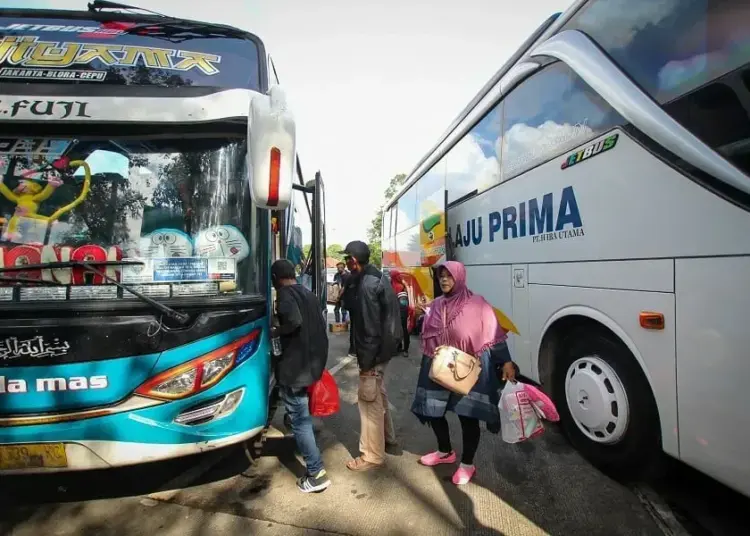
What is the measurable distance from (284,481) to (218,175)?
7.34 feet

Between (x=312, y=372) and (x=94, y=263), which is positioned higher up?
(x=94, y=263)

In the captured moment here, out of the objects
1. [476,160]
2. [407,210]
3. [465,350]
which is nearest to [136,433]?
[465,350]

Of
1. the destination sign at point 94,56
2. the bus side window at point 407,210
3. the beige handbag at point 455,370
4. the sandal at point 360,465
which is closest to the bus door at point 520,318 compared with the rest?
the beige handbag at point 455,370

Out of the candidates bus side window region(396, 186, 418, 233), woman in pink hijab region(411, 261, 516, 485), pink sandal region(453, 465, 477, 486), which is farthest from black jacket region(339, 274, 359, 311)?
bus side window region(396, 186, 418, 233)

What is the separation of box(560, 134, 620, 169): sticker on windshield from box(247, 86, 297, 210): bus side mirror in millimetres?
2249

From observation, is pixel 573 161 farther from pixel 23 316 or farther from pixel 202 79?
pixel 23 316

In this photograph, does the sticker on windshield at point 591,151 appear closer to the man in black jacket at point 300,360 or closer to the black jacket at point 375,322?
the black jacket at point 375,322

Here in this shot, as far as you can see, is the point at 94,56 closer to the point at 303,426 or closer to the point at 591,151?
the point at 303,426

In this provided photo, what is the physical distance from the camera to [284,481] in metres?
3.28

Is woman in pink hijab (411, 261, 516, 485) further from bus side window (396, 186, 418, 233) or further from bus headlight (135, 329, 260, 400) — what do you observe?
bus side window (396, 186, 418, 233)

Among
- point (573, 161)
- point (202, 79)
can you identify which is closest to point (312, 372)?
point (202, 79)

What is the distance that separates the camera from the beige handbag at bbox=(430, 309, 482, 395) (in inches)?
118

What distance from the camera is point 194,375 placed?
2621 mm

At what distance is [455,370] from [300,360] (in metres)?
1.06
